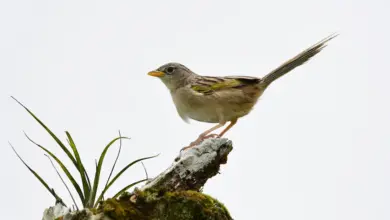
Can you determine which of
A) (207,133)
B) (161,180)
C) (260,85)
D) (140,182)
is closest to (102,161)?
(140,182)

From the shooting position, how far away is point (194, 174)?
5.59m

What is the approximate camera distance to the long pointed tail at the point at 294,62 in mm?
8141

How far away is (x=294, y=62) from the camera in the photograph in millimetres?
8188

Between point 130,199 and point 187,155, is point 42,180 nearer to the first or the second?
point 130,199

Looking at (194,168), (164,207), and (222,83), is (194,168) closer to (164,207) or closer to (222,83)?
(164,207)

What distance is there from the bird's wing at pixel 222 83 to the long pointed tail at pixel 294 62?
0.63 ft

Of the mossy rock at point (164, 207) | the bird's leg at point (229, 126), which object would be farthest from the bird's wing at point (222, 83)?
the mossy rock at point (164, 207)

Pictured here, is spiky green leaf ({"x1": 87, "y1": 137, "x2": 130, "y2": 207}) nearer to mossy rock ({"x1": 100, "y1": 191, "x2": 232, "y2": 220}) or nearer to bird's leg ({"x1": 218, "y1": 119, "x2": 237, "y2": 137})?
mossy rock ({"x1": 100, "y1": 191, "x2": 232, "y2": 220})

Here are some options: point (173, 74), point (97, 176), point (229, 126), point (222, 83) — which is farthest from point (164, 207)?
point (173, 74)

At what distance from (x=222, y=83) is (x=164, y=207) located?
3.44 metres

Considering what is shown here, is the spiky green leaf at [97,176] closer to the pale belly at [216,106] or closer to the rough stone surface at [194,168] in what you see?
the rough stone surface at [194,168]

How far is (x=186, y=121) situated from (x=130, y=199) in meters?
3.15

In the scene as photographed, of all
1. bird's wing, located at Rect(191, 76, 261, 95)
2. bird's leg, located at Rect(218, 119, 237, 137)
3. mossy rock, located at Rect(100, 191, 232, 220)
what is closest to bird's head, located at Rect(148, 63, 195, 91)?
bird's wing, located at Rect(191, 76, 261, 95)

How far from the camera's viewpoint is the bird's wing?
26.5 ft
